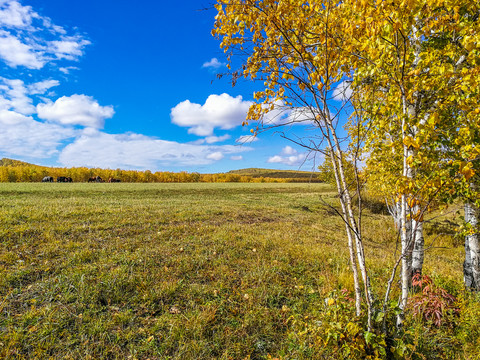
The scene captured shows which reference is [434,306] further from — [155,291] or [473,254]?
[155,291]

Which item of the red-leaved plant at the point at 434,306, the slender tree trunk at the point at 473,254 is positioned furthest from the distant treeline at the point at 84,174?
the red-leaved plant at the point at 434,306

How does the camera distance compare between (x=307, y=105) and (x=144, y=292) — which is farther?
(x=144, y=292)

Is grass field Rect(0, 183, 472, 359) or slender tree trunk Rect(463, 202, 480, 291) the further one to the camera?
slender tree trunk Rect(463, 202, 480, 291)

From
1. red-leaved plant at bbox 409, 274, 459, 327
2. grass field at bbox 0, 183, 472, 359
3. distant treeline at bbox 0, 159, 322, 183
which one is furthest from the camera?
distant treeline at bbox 0, 159, 322, 183

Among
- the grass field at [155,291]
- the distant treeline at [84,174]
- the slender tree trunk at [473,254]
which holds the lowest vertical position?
the grass field at [155,291]

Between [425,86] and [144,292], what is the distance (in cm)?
686

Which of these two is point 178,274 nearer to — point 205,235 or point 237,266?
point 237,266

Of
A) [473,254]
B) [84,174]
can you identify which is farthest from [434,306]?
[84,174]

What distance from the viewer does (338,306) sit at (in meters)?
3.94

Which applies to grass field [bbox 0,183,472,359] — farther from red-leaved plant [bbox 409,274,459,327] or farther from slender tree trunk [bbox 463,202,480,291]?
red-leaved plant [bbox 409,274,459,327]

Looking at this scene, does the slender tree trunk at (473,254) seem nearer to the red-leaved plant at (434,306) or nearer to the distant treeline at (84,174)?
the red-leaved plant at (434,306)

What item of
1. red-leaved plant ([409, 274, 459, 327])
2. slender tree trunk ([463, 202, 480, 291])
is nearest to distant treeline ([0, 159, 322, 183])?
slender tree trunk ([463, 202, 480, 291])

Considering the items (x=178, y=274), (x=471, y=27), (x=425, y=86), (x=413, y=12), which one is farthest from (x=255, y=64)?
(x=178, y=274)

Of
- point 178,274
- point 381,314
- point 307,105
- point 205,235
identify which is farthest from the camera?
point 205,235
